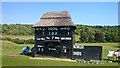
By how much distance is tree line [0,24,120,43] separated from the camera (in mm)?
71688

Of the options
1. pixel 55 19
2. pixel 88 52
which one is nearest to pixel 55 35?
pixel 55 19

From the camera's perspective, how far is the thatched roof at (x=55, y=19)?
4238 cm

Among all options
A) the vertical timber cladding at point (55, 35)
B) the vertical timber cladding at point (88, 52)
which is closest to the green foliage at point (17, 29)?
the vertical timber cladding at point (55, 35)

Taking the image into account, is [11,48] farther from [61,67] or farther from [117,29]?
[117,29]

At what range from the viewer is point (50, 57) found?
41.8 m

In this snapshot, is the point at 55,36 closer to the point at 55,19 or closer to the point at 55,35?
the point at 55,35

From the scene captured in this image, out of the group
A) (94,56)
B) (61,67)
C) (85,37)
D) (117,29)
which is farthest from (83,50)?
(117,29)

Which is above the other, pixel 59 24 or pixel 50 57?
pixel 59 24

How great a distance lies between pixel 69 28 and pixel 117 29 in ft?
158

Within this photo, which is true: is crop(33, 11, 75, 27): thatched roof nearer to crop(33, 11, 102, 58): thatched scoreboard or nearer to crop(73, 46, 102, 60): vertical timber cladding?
crop(33, 11, 102, 58): thatched scoreboard

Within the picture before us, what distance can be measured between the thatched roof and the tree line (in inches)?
1044

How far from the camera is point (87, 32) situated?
78750mm

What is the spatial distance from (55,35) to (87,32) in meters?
37.5

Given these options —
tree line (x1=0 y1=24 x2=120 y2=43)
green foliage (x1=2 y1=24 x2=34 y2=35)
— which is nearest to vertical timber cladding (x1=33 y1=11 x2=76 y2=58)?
tree line (x1=0 y1=24 x2=120 y2=43)
